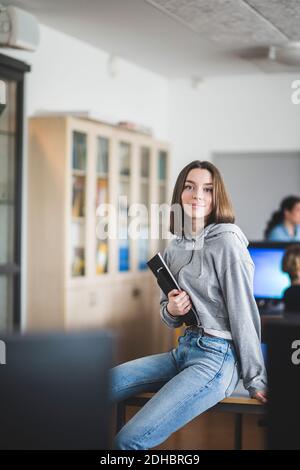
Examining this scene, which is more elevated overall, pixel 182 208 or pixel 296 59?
pixel 296 59

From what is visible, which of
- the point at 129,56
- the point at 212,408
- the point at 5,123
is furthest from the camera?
the point at 129,56

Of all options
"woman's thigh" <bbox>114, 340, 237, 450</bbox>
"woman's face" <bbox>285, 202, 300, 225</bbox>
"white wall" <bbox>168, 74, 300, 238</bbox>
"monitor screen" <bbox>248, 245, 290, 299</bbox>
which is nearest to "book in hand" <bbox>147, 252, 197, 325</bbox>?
"woman's thigh" <bbox>114, 340, 237, 450</bbox>

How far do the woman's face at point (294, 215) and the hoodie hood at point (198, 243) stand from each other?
3.17 m

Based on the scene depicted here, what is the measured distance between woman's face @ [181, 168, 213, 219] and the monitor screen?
6.36ft

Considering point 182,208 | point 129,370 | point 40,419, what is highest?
point 182,208

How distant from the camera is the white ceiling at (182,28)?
396 cm

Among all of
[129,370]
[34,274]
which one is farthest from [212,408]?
[34,274]

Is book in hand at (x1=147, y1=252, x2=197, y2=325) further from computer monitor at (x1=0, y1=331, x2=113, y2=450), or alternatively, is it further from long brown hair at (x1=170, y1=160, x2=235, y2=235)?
computer monitor at (x1=0, y1=331, x2=113, y2=450)

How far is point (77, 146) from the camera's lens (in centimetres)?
488

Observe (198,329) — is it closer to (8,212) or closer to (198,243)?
(198,243)

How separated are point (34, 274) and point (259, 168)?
8.75 feet

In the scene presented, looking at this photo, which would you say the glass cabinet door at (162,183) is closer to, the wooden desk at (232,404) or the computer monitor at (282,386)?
the wooden desk at (232,404)

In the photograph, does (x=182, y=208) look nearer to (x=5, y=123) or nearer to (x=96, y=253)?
(x=5, y=123)
